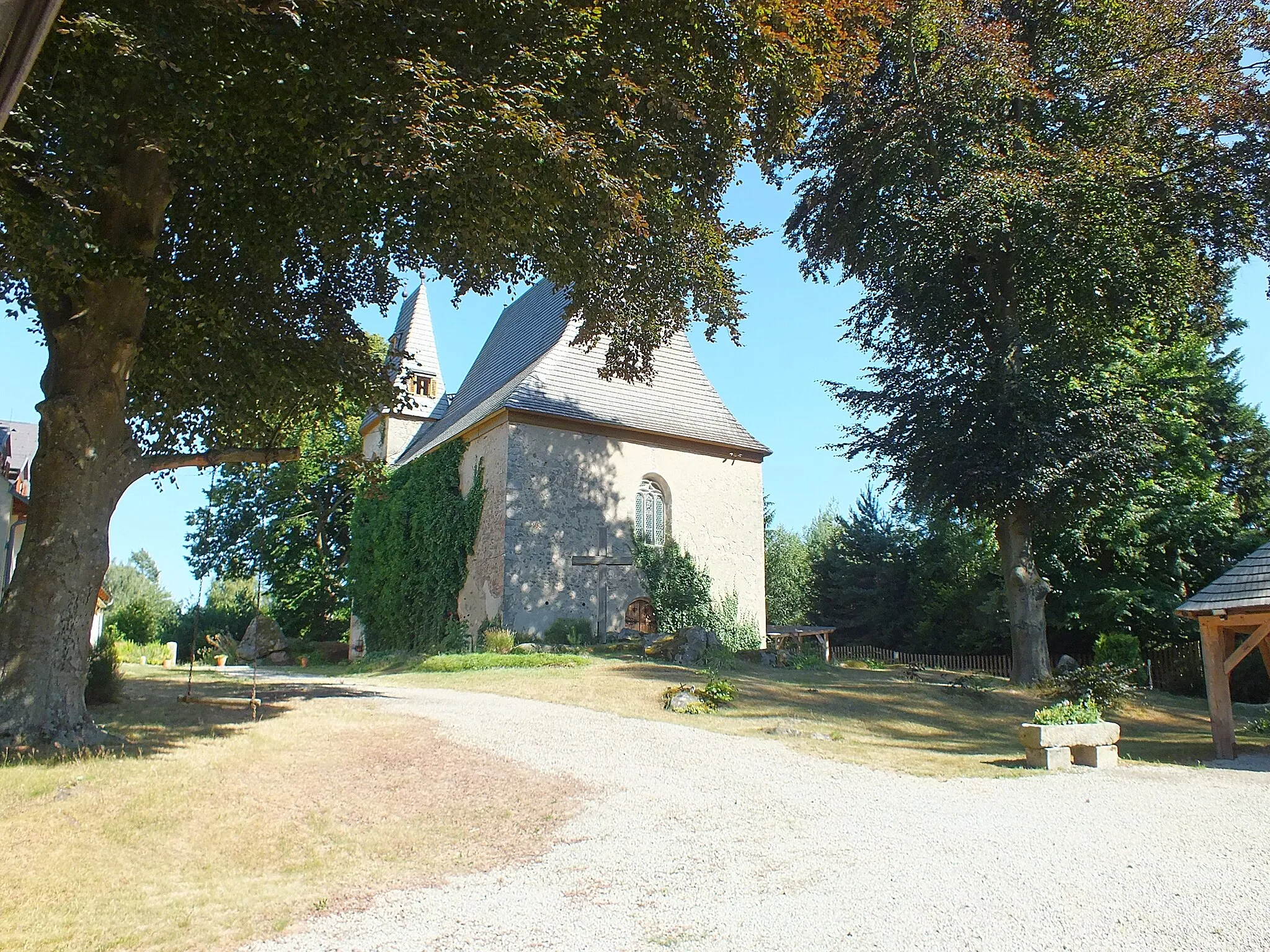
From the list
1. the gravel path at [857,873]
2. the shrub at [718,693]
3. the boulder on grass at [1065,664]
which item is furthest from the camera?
the boulder on grass at [1065,664]

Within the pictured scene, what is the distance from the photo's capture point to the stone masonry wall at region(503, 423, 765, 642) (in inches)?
863

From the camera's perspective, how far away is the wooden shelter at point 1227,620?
11.2m

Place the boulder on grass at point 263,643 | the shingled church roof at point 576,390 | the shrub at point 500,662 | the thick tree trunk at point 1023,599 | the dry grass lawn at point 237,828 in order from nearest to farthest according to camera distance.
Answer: the dry grass lawn at point 237,828 → the shrub at point 500,662 → the thick tree trunk at point 1023,599 → the shingled church roof at point 576,390 → the boulder on grass at point 263,643

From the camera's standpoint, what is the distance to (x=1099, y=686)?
1357cm

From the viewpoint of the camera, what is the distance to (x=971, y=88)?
17375 millimetres

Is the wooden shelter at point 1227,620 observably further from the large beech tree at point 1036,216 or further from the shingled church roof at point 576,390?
the shingled church roof at point 576,390

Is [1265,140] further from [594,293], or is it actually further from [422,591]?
[422,591]

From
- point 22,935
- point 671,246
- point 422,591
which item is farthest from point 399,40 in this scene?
point 422,591

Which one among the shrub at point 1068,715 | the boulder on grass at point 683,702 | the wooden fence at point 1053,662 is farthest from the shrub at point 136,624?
the shrub at point 1068,715

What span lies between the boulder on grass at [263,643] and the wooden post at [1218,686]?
25364 mm

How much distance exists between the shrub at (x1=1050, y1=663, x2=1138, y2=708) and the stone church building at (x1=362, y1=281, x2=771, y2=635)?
11.2m

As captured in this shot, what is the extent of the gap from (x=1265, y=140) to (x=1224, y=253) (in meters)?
2.35

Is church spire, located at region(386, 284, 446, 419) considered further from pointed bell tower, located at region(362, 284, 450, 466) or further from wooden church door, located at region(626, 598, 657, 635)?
wooden church door, located at region(626, 598, 657, 635)

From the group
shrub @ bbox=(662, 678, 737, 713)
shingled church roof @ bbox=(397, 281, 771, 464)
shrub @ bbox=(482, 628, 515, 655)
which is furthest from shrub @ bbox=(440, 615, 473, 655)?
shrub @ bbox=(662, 678, 737, 713)
